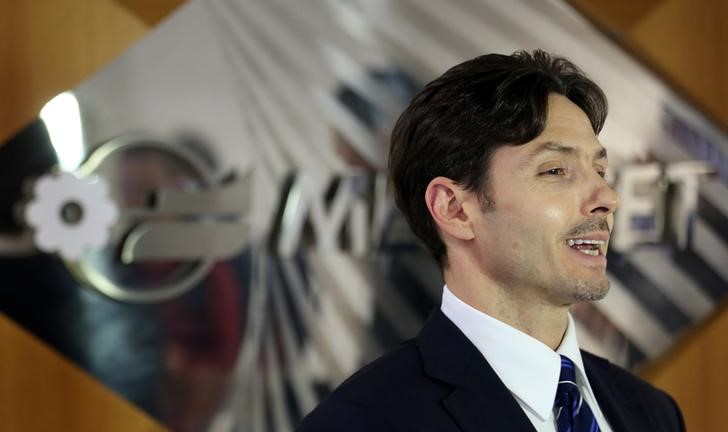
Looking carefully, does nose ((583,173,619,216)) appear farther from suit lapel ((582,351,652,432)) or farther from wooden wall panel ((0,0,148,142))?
wooden wall panel ((0,0,148,142))

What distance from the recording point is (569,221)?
149 cm

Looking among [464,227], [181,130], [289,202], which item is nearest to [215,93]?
[181,130]

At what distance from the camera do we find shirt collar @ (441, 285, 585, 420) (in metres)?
1.42

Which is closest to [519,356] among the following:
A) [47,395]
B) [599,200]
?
[599,200]

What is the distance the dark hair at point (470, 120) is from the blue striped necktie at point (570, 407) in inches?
11.0

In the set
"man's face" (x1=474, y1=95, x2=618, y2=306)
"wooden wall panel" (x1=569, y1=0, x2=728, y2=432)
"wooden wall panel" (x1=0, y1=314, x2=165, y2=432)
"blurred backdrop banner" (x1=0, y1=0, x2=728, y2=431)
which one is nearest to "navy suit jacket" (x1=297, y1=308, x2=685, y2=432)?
"man's face" (x1=474, y1=95, x2=618, y2=306)

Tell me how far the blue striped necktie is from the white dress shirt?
0.01 meters

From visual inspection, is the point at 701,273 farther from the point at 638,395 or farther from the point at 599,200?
the point at 599,200

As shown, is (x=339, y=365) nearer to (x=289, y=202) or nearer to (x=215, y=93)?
(x=289, y=202)

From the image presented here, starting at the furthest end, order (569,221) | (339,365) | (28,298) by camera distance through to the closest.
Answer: (339,365), (28,298), (569,221)

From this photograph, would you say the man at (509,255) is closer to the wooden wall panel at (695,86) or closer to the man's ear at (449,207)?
the man's ear at (449,207)

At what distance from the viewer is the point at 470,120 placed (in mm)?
1531

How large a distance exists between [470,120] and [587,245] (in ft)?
0.87

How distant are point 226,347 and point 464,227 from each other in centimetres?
140
